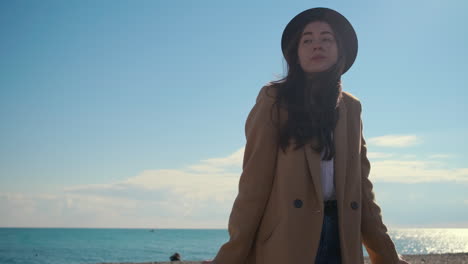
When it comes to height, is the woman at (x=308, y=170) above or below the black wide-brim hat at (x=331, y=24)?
below

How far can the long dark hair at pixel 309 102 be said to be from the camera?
2371 millimetres

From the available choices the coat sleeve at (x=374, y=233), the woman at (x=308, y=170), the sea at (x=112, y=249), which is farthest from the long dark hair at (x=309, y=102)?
the sea at (x=112, y=249)

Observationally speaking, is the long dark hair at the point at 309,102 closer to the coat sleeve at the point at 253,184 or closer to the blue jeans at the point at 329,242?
the coat sleeve at the point at 253,184

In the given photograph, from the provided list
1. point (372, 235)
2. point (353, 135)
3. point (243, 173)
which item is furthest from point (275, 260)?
point (353, 135)

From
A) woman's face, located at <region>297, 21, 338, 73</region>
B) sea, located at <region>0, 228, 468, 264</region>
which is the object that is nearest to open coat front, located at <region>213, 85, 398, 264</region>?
woman's face, located at <region>297, 21, 338, 73</region>

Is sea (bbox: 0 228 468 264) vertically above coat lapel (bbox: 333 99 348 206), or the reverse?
coat lapel (bbox: 333 99 348 206)

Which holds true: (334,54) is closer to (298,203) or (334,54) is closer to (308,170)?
(308,170)

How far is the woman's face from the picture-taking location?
8.23ft

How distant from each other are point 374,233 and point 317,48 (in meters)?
1.01

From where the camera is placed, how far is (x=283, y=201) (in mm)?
2268

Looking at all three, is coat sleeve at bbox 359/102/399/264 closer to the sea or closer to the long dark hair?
the long dark hair

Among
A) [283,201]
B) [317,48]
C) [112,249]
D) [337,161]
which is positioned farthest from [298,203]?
[112,249]

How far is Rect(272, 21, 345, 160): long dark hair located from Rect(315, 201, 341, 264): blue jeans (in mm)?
300

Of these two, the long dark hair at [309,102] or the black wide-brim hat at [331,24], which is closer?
the long dark hair at [309,102]
